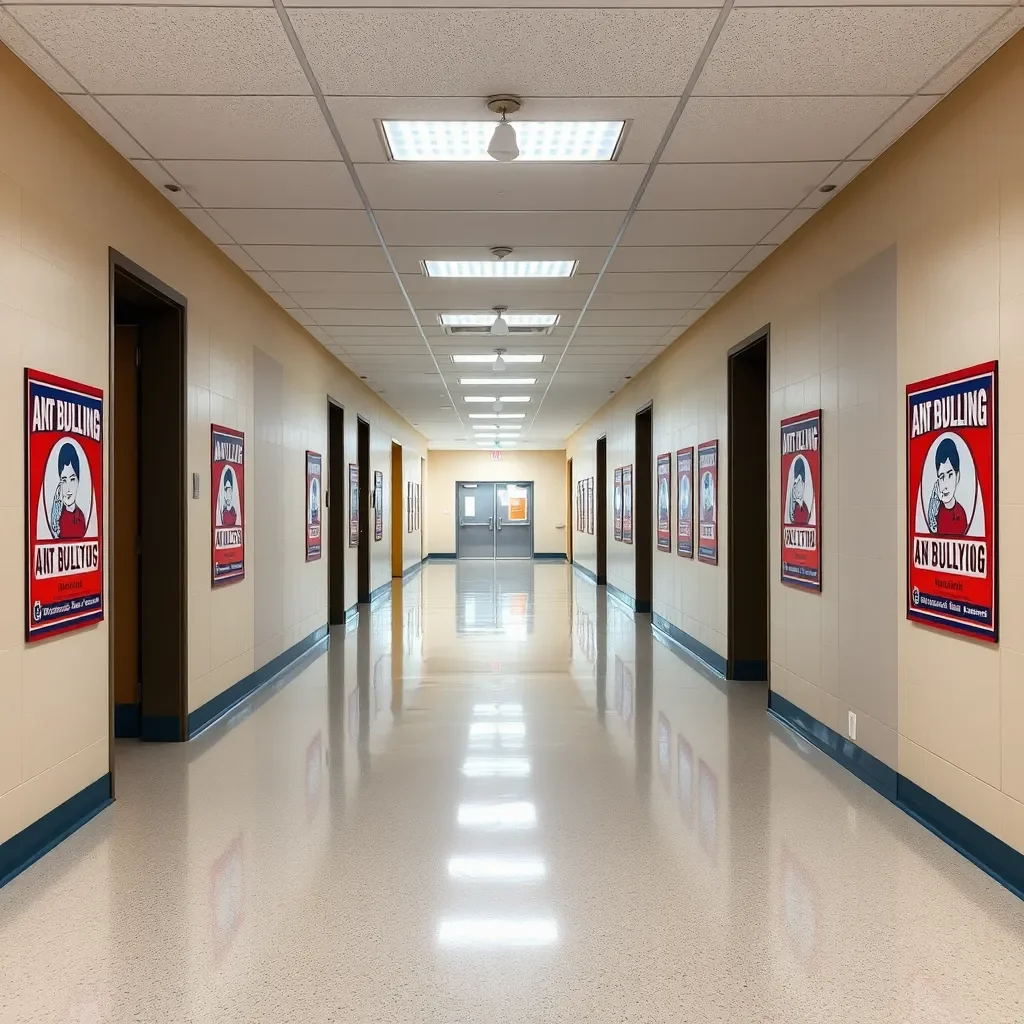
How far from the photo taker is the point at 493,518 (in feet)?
91.7

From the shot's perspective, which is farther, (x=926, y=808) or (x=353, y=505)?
(x=353, y=505)

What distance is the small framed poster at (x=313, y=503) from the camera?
9.58 meters

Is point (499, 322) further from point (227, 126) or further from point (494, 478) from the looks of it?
point (494, 478)

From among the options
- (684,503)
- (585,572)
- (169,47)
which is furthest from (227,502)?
(585,572)

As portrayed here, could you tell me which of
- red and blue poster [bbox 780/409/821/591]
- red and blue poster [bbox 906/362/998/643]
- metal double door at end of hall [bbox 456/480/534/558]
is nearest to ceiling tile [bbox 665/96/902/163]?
red and blue poster [bbox 906/362/998/643]

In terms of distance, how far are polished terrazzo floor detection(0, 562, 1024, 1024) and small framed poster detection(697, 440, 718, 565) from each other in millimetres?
2392

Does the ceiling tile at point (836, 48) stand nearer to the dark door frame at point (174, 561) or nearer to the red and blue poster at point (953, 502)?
the red and blue poster at point (953, 502)

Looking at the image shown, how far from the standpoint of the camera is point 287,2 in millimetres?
3279

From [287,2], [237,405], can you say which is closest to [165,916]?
[287,2]

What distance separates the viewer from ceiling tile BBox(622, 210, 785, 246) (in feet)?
18.5

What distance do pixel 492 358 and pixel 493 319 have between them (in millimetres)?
2313

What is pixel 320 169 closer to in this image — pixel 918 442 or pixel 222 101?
pixel 222 101

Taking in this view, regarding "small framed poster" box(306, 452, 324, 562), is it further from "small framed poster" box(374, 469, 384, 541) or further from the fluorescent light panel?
"small framed poster" box(374, 469, 384, 541)

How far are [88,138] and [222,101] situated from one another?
2.78ft
